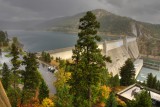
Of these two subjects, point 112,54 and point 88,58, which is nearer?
point 88,58

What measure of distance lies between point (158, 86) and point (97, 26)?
188 feet

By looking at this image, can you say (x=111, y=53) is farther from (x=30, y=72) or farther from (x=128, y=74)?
(x=30, y=72)

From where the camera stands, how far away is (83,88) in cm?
2025

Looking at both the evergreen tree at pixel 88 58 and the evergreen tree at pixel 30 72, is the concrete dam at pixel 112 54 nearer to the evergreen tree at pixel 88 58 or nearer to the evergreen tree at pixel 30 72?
the evergreen tree at pixel 30 72

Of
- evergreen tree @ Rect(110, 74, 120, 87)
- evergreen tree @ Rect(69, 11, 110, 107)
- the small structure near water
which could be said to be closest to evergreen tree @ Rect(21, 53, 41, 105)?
evergreen tree @ Rect(69, 11, 110, 107)

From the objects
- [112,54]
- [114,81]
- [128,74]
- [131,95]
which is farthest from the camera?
[112,54]

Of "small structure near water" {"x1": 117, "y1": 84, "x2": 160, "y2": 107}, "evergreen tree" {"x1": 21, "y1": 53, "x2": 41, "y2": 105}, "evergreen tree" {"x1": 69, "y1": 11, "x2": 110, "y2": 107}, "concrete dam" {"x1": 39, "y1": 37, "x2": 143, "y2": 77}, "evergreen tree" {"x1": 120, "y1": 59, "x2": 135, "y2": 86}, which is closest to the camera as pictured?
"evergreen tree" {"x1": 69, "y1": 11, "x2": 110, "y2": 107}

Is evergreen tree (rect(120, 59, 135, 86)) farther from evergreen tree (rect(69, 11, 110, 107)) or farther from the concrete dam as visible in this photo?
evergreen tree (rect(69, 11, 110, 107))

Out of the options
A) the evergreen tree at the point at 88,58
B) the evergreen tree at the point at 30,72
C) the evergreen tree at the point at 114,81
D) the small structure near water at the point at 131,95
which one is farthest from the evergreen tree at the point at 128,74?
A: the evergreen tree at the point at 88,58

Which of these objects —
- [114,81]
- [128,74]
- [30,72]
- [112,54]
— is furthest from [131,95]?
[112,54]

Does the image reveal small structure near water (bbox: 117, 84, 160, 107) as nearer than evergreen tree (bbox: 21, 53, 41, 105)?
No

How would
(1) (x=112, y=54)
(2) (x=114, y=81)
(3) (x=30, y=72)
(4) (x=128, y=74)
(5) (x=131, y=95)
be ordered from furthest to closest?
(1) (x=112, y=54) → (4) (x=128, y=74) → (2) (x=114, y=81) → (5) (x=131, y=95) → (3) (x=30, y=72)

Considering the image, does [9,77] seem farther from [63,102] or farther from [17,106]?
[63,102]

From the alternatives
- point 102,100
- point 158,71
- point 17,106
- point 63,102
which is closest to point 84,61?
point 63,102
